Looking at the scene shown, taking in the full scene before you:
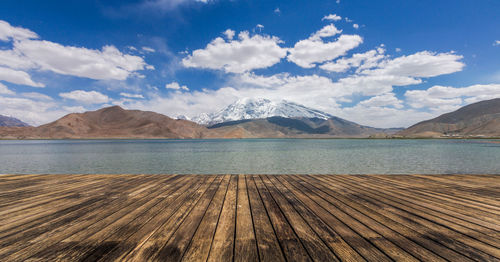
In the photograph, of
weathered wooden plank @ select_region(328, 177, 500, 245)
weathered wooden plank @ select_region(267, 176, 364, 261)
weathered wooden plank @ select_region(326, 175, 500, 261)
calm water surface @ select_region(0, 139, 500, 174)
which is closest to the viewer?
weathered wooden plank @ select_region(267, 176, 364, 261)

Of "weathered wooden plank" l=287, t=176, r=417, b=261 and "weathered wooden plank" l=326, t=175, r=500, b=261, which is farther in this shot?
"weathered wooden plank" l=326, t=175, r=500, b=261

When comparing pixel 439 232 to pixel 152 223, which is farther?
pixel 152 223

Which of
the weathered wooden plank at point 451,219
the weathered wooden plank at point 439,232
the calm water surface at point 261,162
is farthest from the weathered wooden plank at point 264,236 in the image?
the calm water surface at point 261,162

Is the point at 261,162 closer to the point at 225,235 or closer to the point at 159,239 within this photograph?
the point at 225,235

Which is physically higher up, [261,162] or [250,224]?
[250,224]

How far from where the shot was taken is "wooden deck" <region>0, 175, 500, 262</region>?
2934 mm

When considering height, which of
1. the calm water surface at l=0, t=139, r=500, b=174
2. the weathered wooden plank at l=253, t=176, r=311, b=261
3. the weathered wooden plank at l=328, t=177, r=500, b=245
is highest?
the weathered wooden plank at l=253, t=176, r=311, b=261

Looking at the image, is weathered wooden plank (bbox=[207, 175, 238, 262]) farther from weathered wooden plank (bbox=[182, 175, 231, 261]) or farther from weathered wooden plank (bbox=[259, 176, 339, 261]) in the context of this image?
weathered wooden plank (bbox=[259, 176, 339, 261])

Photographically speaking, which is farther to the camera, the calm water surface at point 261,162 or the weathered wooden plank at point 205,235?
the calm water surface at point 261,162

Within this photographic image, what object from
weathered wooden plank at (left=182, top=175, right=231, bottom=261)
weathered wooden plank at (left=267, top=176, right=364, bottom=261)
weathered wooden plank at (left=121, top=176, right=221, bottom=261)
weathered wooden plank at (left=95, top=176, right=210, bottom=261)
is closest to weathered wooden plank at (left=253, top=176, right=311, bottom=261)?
weathered wooden plank at (left=267, top=176, right=364, bottom=261)

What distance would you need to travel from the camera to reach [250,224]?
392 cm

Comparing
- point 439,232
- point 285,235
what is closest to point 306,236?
point 285,235

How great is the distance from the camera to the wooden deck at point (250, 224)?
2.93 meters

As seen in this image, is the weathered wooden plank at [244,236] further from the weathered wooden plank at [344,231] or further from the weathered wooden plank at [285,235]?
the weathered wooden plank at [344,231]
